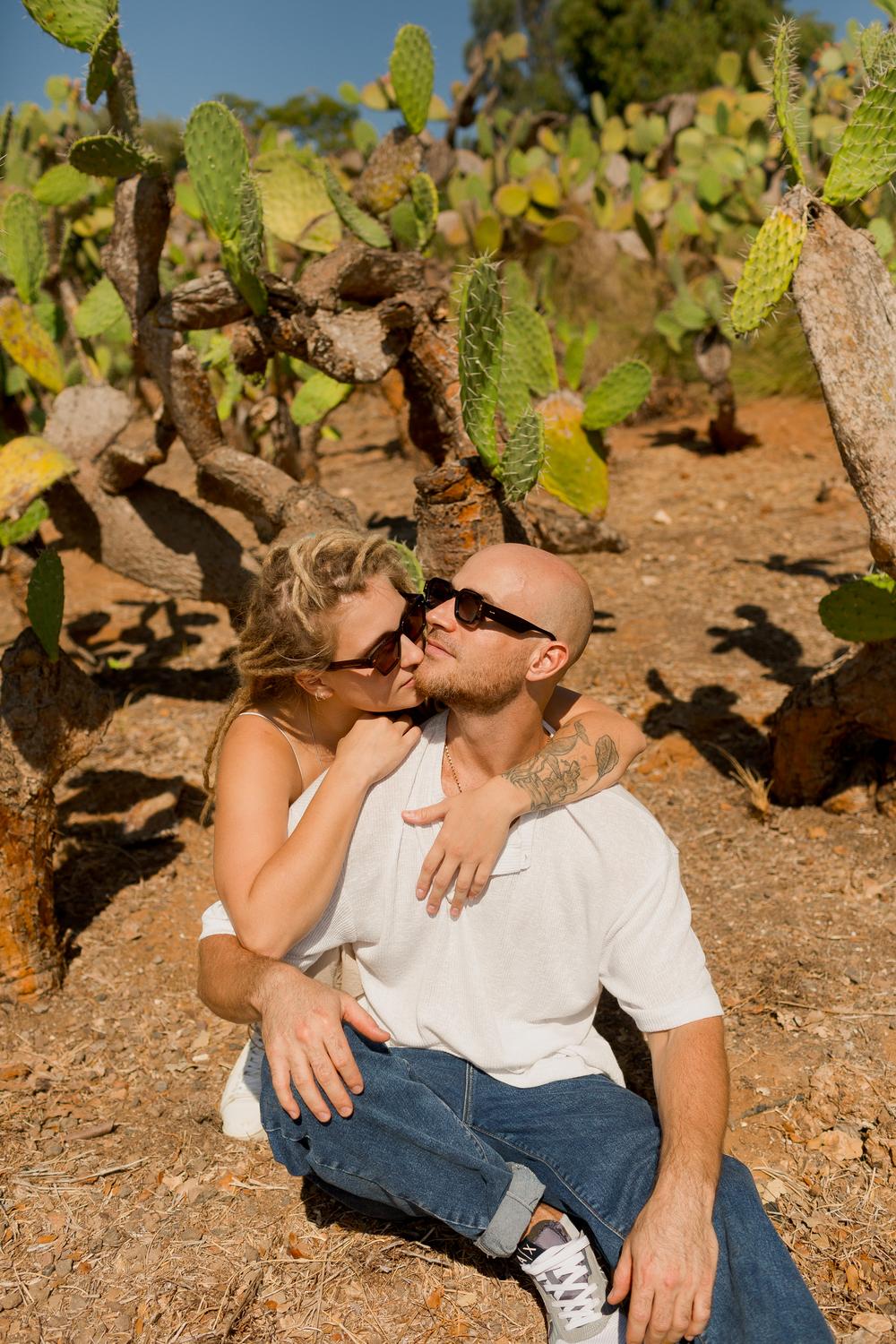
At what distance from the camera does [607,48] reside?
24000 millimetres

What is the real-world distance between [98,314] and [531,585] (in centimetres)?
344

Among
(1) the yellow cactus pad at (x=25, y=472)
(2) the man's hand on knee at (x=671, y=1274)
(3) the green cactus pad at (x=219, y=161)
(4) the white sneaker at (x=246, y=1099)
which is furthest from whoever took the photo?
(1) the yellow cactus pad at (x=25, y=472)

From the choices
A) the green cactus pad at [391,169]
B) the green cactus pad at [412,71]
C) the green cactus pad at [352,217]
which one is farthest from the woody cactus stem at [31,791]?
the green cactus pad at [391,169]

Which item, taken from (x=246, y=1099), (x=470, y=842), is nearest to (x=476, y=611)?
(x=470, y=842)

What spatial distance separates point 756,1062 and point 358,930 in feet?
3.36

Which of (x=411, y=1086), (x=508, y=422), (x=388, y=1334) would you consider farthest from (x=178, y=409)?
(x=388, y=1334)

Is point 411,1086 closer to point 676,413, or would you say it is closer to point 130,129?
point 130,129

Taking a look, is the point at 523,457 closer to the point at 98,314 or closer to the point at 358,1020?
the point at 358,1020

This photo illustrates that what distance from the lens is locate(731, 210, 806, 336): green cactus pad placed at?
2.52 metres

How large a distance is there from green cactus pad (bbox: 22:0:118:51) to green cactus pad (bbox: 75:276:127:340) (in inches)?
57.2

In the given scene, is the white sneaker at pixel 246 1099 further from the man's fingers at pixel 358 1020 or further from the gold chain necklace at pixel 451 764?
the gold chain necklace at pixel 451 764

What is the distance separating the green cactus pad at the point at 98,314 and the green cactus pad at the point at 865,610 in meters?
3.31

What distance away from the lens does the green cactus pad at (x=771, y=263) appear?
2523mm

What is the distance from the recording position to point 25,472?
3.57 metres
